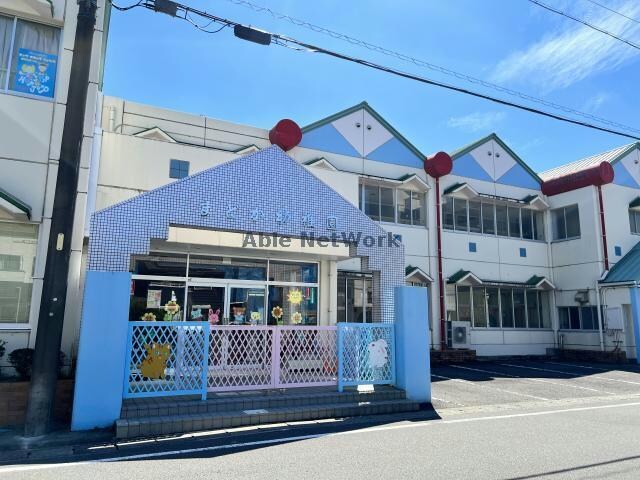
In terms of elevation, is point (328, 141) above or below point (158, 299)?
above

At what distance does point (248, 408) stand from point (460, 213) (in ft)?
47.6

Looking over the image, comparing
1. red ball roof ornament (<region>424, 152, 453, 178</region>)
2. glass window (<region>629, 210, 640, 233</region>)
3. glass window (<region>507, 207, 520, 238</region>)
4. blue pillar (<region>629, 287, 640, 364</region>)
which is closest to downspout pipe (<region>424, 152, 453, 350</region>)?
red ball roof ornament (<region>424, 152, 453, 178</region>)

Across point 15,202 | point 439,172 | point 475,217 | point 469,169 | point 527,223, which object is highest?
point 469,169

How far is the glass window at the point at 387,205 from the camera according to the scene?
730 inches

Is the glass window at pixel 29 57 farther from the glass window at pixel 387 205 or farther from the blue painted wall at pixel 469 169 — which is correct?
the blue painted wall at pixel 469 169

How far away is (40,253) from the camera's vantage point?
9.04 m

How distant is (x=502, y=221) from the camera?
70.8ft

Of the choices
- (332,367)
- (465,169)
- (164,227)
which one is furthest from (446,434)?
(465,169)

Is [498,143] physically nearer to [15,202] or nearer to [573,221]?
[573,221]

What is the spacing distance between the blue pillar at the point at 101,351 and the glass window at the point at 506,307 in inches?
668

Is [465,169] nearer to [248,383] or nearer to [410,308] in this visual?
[410,308]

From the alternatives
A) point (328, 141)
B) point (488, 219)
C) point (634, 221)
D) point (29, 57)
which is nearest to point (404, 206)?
point (328, 141)

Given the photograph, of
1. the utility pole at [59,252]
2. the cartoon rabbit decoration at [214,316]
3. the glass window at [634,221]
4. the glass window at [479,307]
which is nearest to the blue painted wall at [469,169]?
the glass window at [479,307]

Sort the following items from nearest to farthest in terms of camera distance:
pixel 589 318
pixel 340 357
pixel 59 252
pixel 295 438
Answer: pixel 295 438 → pixel 59 252 → pixel 340 357 → pixel 589 318
